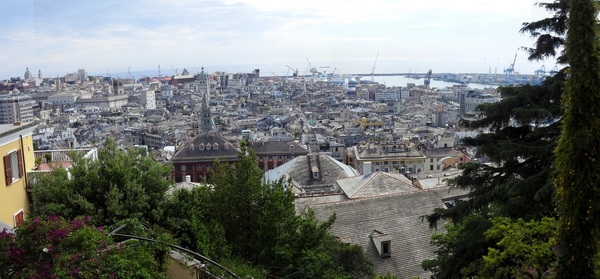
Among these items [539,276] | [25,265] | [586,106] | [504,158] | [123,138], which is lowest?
[123,138]

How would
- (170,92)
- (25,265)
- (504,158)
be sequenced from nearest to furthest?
(25,265) → (504,158) → (170,92)

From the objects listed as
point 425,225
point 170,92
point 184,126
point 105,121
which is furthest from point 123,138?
point 170,92

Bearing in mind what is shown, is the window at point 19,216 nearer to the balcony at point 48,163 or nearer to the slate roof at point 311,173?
the balcony at point 48,163

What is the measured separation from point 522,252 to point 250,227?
4652 millimetres

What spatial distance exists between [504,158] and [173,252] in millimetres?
5014

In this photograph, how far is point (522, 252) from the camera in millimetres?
6660

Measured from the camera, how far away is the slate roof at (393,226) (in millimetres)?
13414

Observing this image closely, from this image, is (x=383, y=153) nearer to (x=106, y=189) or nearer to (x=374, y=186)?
(x=374, y=186)

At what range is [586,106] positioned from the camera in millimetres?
6102

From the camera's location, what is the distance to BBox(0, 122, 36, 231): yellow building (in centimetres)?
899

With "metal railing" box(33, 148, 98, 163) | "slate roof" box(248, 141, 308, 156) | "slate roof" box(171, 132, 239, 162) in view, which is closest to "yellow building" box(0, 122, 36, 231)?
"metal railing" box(33, 148, 98, 163)

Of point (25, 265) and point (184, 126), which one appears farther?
point (184, 126)

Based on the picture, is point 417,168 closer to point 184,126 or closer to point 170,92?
point 184,126

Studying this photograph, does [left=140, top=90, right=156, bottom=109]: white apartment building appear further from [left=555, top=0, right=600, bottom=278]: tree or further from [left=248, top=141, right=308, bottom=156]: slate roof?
[left=555, top=0, right=600, bottom=278]: tree
